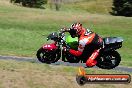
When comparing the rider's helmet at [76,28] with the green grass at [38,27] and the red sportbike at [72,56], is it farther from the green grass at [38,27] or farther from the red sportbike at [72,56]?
the green grass at [38,27]

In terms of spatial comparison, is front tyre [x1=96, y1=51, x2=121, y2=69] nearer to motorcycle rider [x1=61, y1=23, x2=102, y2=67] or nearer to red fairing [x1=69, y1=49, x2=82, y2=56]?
motorcycle rider [x1=61, y1=23, x2=102, y2=67]

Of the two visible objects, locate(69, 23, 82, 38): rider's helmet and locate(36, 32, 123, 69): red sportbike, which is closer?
locate(69, 23, 82, 38): rider's helmet

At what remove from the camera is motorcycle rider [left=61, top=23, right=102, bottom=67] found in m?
13.6

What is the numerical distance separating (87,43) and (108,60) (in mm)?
1093

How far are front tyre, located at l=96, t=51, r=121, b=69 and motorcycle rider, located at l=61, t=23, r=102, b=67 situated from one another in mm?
317

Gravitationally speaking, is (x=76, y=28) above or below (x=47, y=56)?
above

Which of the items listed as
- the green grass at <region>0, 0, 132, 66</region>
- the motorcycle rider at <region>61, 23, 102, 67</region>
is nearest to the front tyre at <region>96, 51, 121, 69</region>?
the motorcycle rider at <region>61, 23, 102, 67</region>

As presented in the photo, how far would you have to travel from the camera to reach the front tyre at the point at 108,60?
14.2 metres

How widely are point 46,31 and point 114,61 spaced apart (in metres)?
34.9

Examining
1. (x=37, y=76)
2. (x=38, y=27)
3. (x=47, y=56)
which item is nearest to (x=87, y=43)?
(x=47, y=56)

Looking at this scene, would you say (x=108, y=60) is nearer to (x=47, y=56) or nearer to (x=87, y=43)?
(x=87, y=43)

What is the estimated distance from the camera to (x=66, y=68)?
20.5m

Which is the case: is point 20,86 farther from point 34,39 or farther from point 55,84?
point 34,39

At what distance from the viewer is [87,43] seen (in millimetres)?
13812
